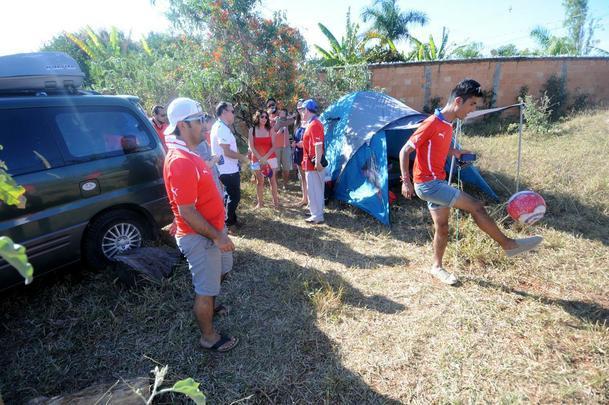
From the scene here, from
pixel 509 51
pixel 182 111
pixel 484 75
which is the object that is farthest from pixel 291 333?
pixel 509 51

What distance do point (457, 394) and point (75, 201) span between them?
3.44 meters

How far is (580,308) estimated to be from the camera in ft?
9.57

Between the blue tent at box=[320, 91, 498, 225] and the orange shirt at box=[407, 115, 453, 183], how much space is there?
1.70 meters

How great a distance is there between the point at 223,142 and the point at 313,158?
47.4 inches

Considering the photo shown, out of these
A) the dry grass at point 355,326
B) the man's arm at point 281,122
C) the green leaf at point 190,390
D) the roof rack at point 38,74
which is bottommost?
the dry grass at point 355,326

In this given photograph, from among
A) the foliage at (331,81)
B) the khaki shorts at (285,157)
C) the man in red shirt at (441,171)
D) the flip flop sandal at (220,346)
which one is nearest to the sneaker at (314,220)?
the khaki shorts at (285,157)

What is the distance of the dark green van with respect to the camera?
2963mm

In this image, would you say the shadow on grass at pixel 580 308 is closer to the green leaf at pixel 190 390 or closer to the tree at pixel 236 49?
the green leaf at pixel 190 390

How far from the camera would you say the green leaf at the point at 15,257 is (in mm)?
822

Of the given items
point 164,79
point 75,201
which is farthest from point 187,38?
point 75,201

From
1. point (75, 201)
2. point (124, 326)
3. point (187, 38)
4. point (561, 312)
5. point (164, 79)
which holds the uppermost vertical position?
point (187, 38)

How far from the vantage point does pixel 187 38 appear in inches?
255

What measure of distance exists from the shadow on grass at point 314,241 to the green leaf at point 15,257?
3260 millimetres

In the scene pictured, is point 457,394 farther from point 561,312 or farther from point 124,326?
point 124,326
